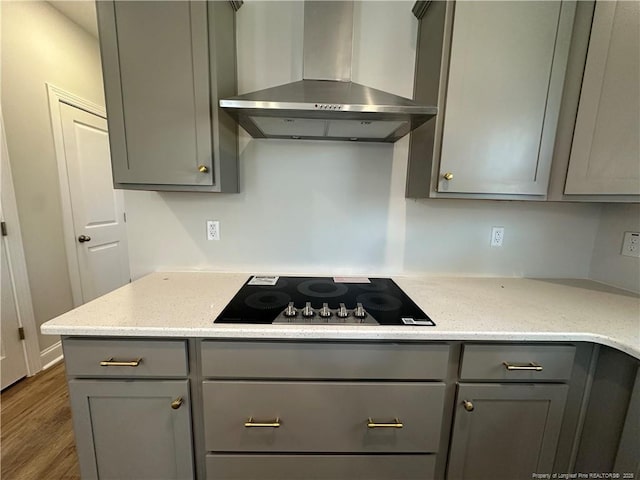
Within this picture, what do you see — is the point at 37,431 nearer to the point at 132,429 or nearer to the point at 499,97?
the point at 132,429

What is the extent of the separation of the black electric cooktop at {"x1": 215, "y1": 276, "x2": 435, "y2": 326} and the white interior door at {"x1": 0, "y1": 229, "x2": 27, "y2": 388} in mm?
1841

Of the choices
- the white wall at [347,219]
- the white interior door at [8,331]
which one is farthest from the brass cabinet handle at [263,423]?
the white interior door at [8,331]

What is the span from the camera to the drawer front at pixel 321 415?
1.00 meters

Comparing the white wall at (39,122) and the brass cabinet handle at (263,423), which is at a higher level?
the white wall at (39,122)

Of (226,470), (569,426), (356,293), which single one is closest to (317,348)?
(356,293)

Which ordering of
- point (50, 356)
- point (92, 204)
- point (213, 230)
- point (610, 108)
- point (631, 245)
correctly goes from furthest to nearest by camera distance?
point (92, 204), point (50, 356), point (213, 230), point (631, 245), point (610, 108)

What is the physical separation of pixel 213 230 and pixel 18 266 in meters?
1.60

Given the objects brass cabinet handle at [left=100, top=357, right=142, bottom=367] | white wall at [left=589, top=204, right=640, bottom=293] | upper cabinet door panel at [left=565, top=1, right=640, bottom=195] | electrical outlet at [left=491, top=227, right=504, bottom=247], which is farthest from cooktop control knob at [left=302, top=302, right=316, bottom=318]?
white wall at [left=589, top=204, right=640, bottom=293]

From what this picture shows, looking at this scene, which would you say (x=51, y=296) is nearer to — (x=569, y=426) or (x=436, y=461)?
(x=436, y=461)

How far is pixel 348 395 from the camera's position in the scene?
1011mm

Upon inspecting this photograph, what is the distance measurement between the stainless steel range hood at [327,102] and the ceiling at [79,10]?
2040 mm

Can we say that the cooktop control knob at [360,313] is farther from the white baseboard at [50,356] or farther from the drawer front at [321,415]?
the white baseboard at [50,356]

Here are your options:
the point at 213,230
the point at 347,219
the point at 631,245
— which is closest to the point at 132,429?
the point at 213,230

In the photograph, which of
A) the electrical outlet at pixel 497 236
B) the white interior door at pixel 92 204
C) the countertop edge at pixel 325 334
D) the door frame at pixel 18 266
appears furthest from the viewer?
the white interior door at pixel 92 204
